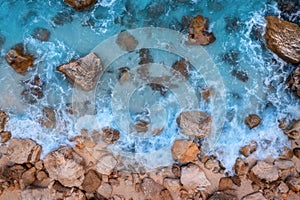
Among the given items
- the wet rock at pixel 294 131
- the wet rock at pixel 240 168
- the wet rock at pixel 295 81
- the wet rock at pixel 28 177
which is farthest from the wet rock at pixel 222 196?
the wet rock at pixel 28 177

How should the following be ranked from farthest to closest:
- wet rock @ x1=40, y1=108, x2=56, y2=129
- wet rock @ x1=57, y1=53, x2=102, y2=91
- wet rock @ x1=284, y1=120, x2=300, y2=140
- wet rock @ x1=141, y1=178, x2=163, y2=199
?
1. wet rock @ x1=40, y1=108, x2=56, y2=129
2. wet rock @ x1=57, y1=53, x2=102, y2=91
3. wet rock @ x1=284, y1=120, x2=300, y2=140
4. wet rock @ x1=141, y1=178, x2=163, y2=199

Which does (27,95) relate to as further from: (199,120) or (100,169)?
(199,120)

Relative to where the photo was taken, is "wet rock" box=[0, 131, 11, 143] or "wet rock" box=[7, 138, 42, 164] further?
"wet rock" box=[0, 131, 11, 143]

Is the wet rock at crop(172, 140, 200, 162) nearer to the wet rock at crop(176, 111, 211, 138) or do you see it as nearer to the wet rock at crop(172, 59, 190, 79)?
the wet rock at crop(176, 111, 211, 138)

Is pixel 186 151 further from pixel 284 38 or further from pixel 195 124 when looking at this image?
pixel 284 38

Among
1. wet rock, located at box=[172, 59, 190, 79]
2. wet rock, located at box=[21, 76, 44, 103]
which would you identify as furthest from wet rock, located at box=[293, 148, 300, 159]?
wet rock, located at box=[21, 76, 44, 103]

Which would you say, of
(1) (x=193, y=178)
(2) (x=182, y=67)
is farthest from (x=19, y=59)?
(1) (x=193, y=178)

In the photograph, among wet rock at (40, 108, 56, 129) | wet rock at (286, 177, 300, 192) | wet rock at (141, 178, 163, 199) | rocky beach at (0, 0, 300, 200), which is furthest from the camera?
wet rock at (40, 108, 56, 129)
